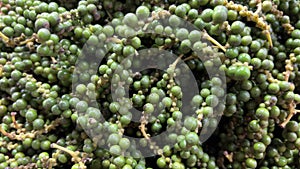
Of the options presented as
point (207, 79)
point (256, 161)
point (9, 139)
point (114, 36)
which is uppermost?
point (114, 36)

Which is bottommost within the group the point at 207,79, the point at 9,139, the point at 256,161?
the point at 256,161

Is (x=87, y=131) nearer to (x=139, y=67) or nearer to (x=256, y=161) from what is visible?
(x=139, y=67)

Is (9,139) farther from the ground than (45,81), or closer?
closer

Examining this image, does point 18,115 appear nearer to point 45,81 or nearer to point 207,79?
point 45,81

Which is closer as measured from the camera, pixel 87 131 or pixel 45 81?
pixel 87 131

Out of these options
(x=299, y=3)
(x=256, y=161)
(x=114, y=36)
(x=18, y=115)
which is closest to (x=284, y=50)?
(x=299, y=3)

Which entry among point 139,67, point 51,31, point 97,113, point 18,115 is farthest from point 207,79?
point 18,115
